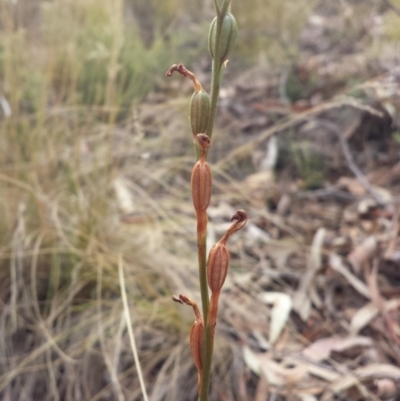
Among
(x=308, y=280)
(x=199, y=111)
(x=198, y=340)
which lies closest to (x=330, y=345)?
(x=308, y=280)

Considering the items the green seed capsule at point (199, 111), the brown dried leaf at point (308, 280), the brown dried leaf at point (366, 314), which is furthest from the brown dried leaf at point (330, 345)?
the green seed capsule at point (199, 111)

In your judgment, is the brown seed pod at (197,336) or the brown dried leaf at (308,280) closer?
the brown seed pod at (197,336)

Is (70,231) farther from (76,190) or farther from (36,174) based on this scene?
(36,174)

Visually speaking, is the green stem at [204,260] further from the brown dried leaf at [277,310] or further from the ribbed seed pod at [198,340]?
the brown dried leaf at [277,310]

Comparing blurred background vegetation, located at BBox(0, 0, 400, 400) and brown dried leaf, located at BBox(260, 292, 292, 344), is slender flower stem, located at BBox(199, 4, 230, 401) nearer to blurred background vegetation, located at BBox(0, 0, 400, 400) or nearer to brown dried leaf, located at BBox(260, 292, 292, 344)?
blurred background vegetation, located at BBox(0, 0, 400, 400)

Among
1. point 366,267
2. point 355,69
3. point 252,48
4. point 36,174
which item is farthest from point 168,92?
point 366,267

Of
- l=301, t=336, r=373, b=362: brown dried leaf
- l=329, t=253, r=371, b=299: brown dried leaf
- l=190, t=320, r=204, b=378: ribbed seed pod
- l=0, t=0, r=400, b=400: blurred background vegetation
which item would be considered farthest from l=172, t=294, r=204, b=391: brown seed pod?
l=329, t=253, r=371, b=299: brown dried leaf

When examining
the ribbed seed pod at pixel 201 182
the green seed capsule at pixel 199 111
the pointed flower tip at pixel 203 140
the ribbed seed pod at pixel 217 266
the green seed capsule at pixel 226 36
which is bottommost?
the ribbed seed pod at pixel 217 266

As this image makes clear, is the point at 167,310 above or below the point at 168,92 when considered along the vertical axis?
below
